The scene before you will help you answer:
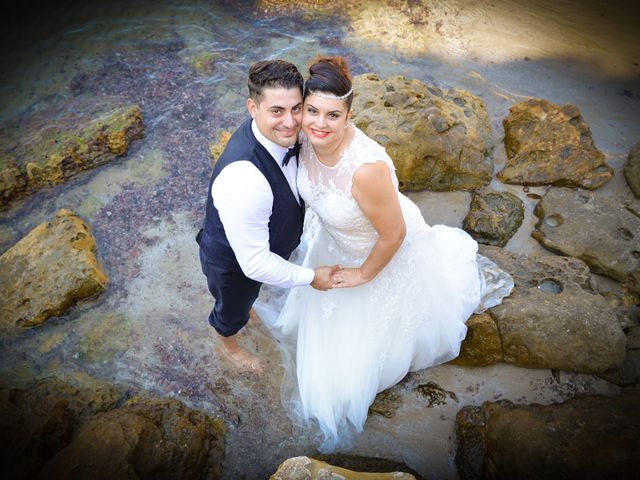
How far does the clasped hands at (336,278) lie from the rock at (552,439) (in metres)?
1.29

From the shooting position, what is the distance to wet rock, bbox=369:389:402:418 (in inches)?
126

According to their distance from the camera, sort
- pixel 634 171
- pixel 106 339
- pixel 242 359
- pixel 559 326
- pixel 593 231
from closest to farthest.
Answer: pixel 559 326 < pixel 242 359 < pixel 106 339 < pixel 593 231 < pixel 634 171

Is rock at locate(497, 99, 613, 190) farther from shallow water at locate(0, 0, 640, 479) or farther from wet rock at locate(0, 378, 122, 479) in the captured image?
wet rock at locate(0, 378, 122, 479)

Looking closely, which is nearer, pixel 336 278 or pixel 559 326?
pixel 336 278

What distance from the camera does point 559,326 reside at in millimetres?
3129

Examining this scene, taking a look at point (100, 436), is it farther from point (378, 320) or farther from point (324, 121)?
point (324, 121)

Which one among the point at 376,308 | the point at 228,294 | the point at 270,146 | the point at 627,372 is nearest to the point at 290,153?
the point at 270,146

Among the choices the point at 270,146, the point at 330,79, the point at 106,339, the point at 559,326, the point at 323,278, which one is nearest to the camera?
the point at 330,79

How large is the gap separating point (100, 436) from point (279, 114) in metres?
1.95

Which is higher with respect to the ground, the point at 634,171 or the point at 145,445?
the point at 634,171

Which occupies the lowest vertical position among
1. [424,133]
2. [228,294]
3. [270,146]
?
[228,294]

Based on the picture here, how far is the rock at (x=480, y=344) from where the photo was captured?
319cm

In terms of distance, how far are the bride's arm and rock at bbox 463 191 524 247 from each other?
67.8 inches

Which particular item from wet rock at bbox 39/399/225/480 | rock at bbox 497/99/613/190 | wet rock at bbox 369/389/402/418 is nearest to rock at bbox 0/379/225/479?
wet rock at bbox 39/399/225/480
